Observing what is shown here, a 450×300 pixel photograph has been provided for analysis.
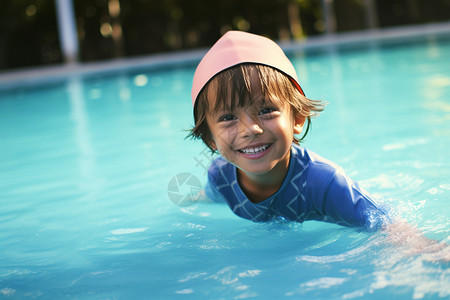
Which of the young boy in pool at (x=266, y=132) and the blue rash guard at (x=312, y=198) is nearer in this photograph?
the young boy in pool at (x=266, y=132)

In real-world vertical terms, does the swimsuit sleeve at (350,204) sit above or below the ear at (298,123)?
below

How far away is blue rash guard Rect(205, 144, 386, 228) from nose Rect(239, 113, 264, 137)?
15.3 inches

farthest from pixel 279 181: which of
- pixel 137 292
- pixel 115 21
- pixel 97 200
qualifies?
pixel 115 21

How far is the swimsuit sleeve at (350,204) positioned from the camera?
2.42m

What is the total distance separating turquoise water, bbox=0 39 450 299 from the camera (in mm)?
2178

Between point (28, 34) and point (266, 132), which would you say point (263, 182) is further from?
point (28, 34)

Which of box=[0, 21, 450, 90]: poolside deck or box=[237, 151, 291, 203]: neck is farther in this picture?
box=[0, 21, 450, 90]: poolside deck

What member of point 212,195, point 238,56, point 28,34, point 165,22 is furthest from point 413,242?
point 165,22

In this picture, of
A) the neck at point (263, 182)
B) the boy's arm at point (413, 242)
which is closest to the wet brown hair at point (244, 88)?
the neck at point (263, 182)

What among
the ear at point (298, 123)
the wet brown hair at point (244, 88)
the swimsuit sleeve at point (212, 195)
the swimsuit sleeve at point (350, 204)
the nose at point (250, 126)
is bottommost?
the swimsuit sleeve at point (212, 195)

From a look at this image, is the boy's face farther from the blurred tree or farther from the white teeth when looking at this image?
the blurred tree

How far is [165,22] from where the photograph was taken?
65.9 feet

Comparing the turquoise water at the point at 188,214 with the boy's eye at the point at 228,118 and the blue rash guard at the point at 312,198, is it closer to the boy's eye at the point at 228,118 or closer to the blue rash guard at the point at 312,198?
the blue rash guard at the point at 312,198

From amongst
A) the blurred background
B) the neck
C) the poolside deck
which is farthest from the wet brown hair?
the blurred background
